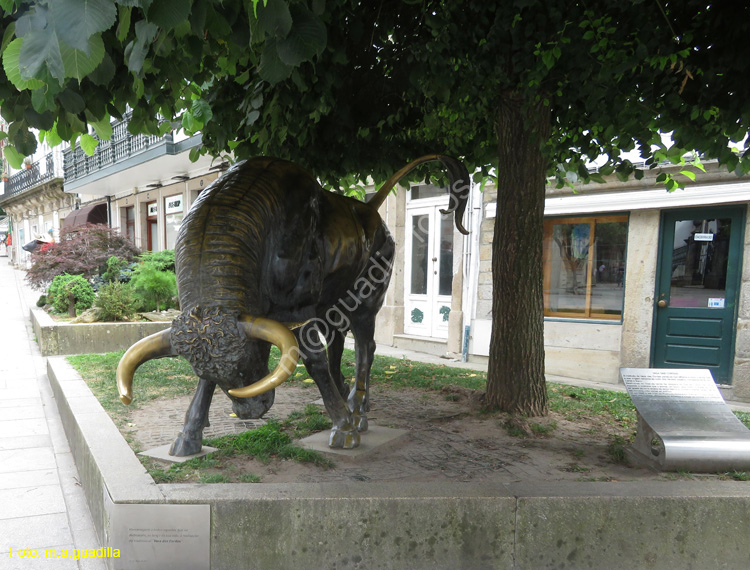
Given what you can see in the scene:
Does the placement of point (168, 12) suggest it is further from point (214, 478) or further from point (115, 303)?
point (115, 303)

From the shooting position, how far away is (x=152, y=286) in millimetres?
9594

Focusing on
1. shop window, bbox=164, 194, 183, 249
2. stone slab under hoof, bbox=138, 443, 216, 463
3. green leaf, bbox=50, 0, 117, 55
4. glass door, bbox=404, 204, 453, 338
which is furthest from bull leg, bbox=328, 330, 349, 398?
shop window, bbox=164, 194, 183, 249

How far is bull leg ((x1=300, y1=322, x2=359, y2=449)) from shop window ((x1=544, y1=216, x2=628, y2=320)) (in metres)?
6.09

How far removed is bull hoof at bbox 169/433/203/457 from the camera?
3268mm

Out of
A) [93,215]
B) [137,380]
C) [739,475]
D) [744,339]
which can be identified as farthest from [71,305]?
[93,215]

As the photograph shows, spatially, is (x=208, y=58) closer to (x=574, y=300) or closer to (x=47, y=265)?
(x=574, y=300)

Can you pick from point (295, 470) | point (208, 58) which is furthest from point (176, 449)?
point (208, 58)

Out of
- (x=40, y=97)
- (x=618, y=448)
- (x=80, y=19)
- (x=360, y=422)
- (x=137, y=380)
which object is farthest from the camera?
(x=137, y=380)

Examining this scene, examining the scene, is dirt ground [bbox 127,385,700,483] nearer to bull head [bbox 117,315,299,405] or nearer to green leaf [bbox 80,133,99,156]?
bull head [bbox 117,315,299,405]

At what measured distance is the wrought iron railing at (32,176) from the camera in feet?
88.6

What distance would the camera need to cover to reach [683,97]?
135 inches

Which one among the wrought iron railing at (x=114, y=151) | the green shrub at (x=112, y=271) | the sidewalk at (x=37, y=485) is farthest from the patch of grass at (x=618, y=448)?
the wrought iron railing at (x=114, y=151)

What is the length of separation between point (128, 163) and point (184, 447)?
14344 mm

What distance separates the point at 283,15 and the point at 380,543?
239 cm
